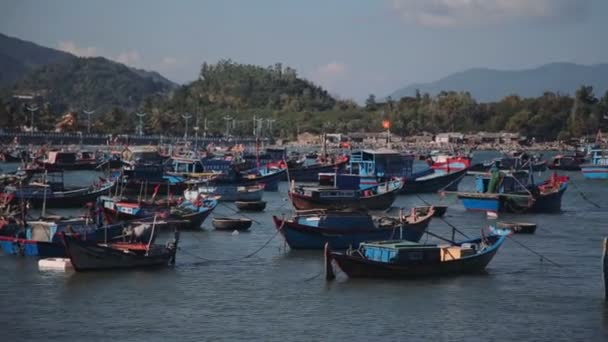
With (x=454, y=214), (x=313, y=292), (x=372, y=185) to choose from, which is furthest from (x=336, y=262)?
(x=372, y=185)

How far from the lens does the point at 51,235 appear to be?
1390 inches

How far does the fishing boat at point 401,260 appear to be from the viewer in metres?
31.8

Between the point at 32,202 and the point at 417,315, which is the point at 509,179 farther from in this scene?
the point at 417,315

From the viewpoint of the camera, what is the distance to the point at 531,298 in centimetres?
3091

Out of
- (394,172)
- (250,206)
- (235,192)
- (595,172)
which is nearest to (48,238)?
(250,206)

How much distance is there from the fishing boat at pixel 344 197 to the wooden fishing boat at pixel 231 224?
4.33 m

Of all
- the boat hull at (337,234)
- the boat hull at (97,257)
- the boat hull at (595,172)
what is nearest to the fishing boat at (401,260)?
the boat hull at (337,234)

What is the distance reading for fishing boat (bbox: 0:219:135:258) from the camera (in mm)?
35000

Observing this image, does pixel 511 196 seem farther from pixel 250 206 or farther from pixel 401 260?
pixel 401 260

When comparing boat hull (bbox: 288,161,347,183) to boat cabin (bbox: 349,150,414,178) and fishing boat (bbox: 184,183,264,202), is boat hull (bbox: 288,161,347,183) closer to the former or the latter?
boat cabin (bbox: 349,150,414,178)

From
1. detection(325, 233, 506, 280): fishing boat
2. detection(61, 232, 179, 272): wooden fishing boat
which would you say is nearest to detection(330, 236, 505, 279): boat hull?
detection(325, 233, 506, 280): fishing boat

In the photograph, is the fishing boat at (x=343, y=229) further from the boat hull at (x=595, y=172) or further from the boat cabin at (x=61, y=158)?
the boat cabin at (x=61, y=158)

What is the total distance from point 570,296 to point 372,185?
30673 millimetres

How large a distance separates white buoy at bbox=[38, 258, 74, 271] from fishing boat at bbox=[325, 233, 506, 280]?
27.2 ft
